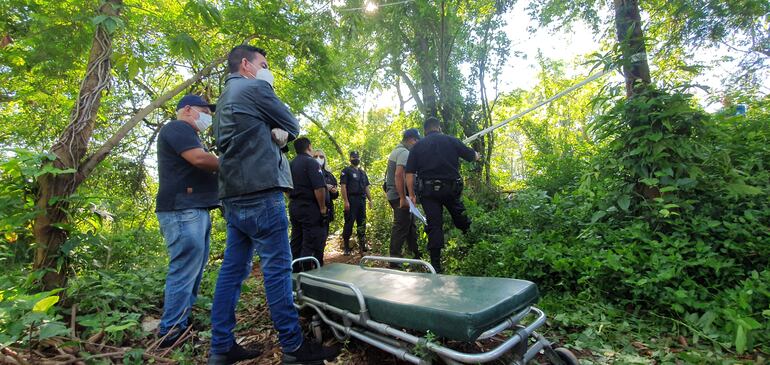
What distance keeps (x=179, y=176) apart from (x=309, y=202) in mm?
1857

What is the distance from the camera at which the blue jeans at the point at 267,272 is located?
2.12m

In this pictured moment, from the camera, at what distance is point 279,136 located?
2.27m

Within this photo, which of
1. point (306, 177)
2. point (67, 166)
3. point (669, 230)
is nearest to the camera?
point (67, 166)

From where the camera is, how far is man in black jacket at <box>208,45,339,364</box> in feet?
6.95

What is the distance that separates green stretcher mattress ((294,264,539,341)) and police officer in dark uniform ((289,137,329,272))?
1.71 metres

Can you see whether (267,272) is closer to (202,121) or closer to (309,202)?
(202,121)

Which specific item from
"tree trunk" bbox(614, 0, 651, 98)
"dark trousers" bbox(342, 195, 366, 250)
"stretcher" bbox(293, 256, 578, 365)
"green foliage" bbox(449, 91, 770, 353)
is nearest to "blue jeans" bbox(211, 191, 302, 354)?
"stretcher" bbox(293, 256, 578, 365)

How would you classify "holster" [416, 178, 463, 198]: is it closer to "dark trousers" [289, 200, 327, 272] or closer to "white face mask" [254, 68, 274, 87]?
"dark trousers" [289, 200, 327, 272]

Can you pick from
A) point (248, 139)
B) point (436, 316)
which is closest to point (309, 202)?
point (248, 139)

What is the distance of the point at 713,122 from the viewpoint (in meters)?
3.06

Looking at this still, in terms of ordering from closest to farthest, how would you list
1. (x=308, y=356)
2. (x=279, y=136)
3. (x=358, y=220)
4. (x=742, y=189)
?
(x=308, y=356)
(x=279, y=136)
(x=742, y=189)
(x=358, y=220)

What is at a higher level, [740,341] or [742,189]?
[742,189]

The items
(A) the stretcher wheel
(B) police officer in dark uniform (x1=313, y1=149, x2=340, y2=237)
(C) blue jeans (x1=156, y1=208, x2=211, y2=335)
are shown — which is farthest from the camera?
(B) police officer in dark uniform (x1=313, y1=149, x2=340, y2=237)

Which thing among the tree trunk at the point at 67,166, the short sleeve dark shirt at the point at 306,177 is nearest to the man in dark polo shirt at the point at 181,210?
the tree trunk at the point at 67,166
